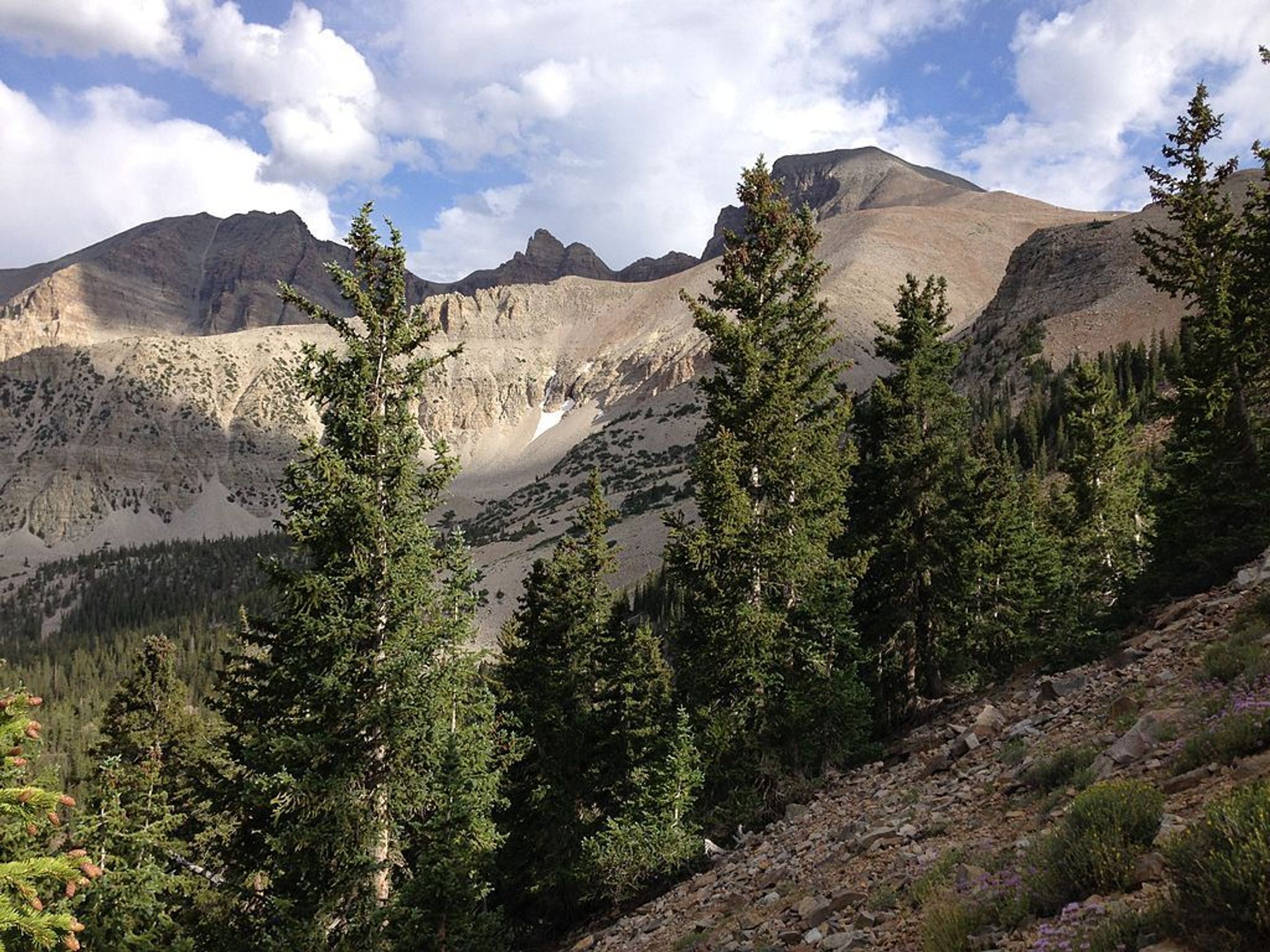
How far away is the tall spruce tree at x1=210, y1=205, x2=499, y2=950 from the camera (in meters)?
12.1

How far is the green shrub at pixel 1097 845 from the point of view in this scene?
19.5 ft

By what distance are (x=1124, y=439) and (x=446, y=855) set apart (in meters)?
39.7

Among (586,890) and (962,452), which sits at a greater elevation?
(962,452)

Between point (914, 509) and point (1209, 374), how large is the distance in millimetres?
9443

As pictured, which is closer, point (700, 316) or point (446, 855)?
point (446, 855)

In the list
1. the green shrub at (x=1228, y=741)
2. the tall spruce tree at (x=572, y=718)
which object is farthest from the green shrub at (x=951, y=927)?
the tall spruce tree at (x=572, y=718)

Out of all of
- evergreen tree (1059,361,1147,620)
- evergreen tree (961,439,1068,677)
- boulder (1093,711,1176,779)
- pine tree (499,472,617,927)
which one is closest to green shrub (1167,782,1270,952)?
boulder (1093,711,1176,779)

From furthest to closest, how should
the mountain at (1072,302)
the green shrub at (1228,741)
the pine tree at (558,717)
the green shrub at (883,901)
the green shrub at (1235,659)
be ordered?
the mountain at (1072,302) → the pine tree at (558,717) → the green shrub at (1235,659) → the green shrub at (883,901) → the green shrub at (1228,741)

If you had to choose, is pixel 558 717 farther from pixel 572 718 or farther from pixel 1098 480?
pixel 1098 480

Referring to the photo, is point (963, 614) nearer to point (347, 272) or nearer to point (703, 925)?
point (703, 925)

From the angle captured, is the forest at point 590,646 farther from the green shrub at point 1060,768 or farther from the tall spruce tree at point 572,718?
the green shrub at point 1060,768

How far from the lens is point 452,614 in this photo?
1355cm

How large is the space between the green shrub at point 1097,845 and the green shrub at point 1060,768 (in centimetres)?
243

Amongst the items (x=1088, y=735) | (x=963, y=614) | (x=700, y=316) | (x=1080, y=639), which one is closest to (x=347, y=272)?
(x=700, y=316)
